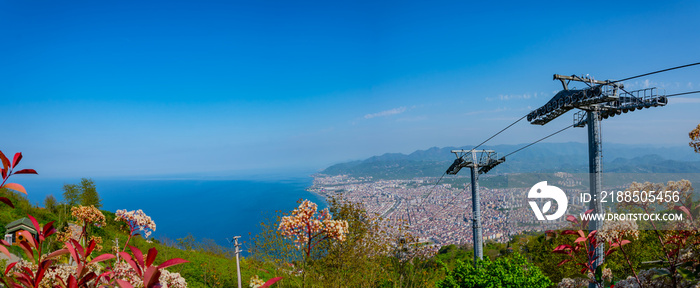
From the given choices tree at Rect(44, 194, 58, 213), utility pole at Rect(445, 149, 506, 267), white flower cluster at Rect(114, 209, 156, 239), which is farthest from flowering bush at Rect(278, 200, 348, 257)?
tree at Rect(44, 194, 58, 213)

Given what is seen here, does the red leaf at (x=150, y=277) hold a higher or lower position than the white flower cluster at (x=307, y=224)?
higher

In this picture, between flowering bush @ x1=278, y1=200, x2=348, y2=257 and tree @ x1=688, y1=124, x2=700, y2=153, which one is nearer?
tree @ x1=688, y1=124, x2=700, y2=153

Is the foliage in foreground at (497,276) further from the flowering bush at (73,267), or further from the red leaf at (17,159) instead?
the red leaf at (17,159)

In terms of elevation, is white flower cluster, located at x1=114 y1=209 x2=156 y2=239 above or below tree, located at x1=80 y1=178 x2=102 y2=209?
above

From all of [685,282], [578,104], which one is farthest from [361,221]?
[685,282]

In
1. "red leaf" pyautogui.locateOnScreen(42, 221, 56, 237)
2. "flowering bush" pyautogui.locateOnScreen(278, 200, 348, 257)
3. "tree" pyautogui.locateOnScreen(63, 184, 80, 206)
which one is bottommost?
"tree" pyautogui.locateOnScreen(63, 184, 80, 206)

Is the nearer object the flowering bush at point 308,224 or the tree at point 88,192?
the flowering bush at point 308,224

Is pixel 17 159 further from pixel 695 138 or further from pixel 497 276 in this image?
pixel 497 276

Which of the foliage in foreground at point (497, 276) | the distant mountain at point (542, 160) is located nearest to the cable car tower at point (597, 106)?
the foliage in foreground at point (497, 276)

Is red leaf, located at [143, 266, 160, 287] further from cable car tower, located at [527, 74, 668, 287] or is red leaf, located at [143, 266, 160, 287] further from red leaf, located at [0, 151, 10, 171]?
cable car tower, located at [527, 74, 668, 287]

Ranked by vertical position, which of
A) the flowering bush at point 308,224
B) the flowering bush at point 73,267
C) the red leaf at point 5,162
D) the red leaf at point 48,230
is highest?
the red leaf at point 5,162

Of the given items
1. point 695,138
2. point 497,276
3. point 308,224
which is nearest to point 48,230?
point 308,224

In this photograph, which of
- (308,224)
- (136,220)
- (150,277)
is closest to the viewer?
(150,277)
